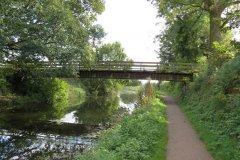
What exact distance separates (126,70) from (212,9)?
12.2 m

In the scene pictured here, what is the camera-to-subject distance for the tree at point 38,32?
90.7 feet

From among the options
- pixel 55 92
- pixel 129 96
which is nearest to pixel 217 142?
pixel 55 92

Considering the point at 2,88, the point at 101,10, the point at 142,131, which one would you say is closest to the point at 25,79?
the point at 2,88

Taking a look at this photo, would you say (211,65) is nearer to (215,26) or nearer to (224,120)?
(215,26)

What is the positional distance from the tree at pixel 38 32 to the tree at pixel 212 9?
347 inches

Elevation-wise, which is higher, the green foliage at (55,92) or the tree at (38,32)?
the tree at (38,32)

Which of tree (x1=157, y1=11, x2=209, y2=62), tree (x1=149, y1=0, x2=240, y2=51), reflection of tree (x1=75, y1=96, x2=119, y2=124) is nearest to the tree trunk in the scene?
tree (x1=149, y1=0, x2=240, y2=51)

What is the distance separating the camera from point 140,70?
37.7m

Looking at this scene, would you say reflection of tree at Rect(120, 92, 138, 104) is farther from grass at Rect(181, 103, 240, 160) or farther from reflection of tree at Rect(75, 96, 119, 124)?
grass at Rect(181, 103, 240, 160)

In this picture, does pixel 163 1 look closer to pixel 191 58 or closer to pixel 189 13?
pixel 189 13

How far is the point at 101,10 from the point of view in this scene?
4247 cm

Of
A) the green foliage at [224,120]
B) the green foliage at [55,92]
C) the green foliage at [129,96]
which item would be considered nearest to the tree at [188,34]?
the green foliage at [129,96]

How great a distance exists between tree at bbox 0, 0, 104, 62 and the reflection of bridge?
590 centimetres

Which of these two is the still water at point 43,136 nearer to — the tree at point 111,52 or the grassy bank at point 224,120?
the grassy bank at point 224,120
